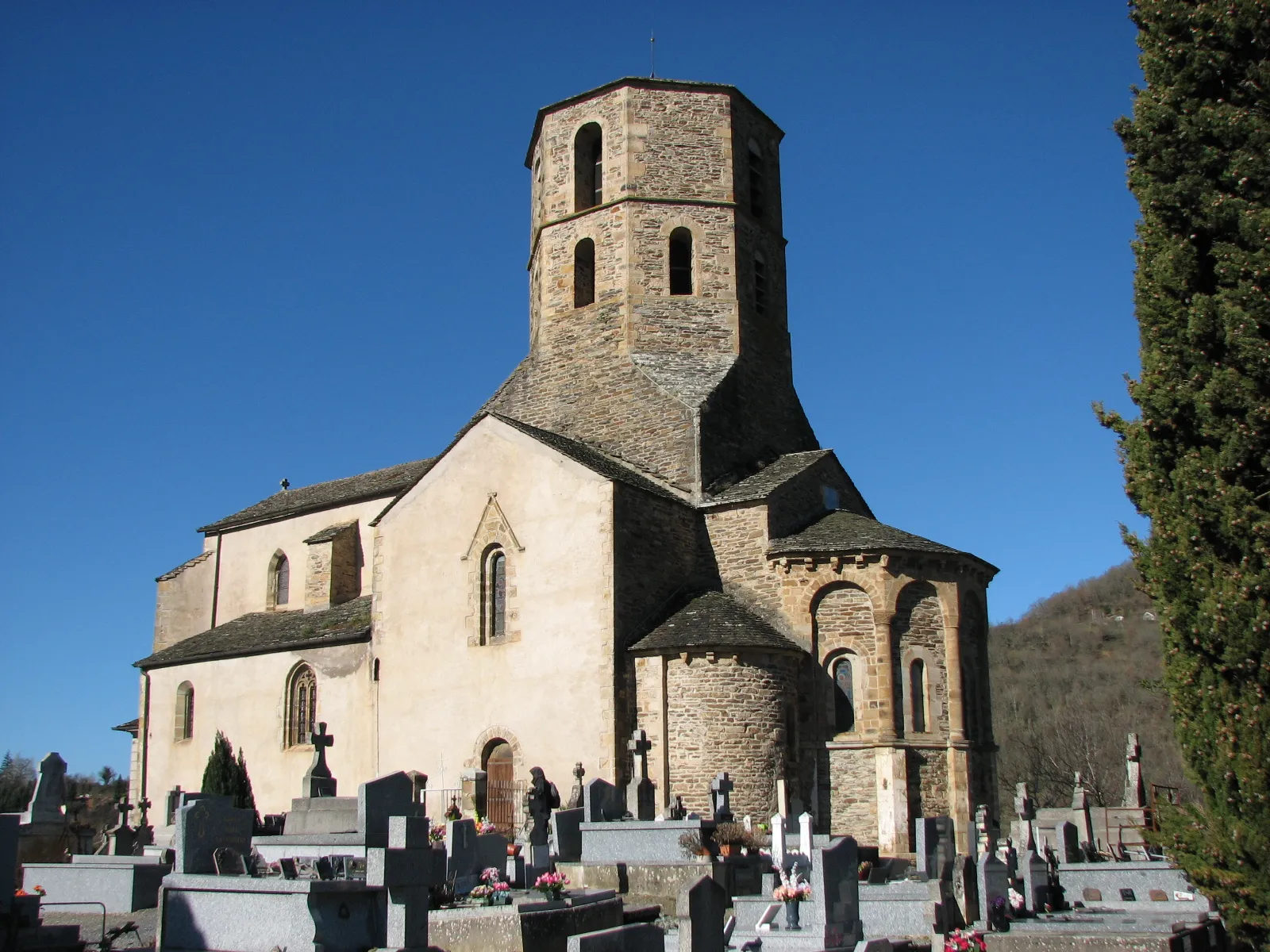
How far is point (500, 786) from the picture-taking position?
22.0m

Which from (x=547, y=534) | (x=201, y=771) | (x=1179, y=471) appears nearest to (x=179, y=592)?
(x=201, y=771)

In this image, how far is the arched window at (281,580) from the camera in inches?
1221

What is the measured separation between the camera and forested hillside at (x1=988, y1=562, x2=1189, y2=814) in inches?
1671

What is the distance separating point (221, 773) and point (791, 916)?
1452cm

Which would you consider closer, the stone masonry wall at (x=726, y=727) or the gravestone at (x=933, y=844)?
the gravestone at (x=933, y=844)

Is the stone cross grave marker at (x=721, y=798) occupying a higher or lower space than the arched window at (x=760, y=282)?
lower

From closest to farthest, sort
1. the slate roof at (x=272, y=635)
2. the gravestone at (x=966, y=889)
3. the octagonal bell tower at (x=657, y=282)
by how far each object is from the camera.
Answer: the gravestone at (x=966, y=889), the octagonal bell tower at (x=657, y=282), the slate roof at (x=272, y=635)

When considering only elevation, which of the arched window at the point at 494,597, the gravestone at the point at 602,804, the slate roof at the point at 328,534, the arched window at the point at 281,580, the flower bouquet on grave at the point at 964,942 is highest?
the slate roof at the point at 328,534

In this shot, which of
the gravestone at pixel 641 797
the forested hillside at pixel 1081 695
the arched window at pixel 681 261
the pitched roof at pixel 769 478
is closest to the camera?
the gravestone at pixel 641 797

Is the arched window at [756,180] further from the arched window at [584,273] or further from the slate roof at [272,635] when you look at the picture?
the slate roof at [272,635]

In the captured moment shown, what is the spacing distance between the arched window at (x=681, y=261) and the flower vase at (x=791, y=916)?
16832 mm

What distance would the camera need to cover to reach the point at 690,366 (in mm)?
25344

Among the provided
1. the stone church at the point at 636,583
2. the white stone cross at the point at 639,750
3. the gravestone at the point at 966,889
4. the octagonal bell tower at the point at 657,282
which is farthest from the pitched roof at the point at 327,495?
the gravestone at the point at 966,889

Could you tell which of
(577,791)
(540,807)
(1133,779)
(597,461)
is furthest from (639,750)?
(1133,779)
